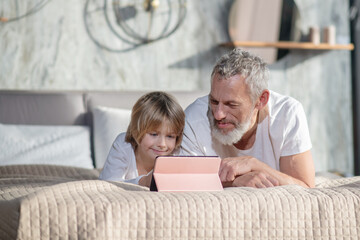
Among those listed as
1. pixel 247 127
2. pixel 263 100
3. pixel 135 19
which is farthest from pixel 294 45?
pixel 247 127

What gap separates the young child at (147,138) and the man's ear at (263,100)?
1.12 feet

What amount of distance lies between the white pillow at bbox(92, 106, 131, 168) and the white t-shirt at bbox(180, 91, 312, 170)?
73cm

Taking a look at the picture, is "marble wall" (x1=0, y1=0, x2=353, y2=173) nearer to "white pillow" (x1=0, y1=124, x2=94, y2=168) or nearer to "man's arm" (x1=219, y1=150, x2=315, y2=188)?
"white pillow" (x1=0, y1=124, x2=94, y2=168)

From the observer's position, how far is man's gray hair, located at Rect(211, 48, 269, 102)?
1.97 meters

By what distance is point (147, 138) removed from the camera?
2.17 m

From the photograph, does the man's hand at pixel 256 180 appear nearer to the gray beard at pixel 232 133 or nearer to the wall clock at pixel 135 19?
the gray beard at pixel 232 133

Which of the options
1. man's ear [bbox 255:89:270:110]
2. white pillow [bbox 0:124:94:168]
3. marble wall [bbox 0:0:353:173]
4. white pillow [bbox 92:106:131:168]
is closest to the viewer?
man's ear [bbox 255:89:270:110]

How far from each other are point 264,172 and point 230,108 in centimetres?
32

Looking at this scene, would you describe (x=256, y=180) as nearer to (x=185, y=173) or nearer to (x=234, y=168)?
(x=234, y=168)

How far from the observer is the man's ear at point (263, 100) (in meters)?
2.05

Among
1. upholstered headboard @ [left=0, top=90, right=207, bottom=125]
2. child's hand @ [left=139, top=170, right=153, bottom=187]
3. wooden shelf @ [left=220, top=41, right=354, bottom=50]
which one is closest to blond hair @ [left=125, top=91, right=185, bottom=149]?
child's hand @ [left=139, top=170, right=153, bottom=187]

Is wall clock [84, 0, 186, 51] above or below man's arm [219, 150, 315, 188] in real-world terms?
above

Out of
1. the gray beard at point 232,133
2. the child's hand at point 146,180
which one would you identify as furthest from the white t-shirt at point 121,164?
the gray beard at point 232,133

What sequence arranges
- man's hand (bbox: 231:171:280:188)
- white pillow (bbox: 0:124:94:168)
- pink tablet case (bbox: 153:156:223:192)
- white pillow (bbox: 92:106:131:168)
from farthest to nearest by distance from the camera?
1. white pillow (bbox: 92:106:131:168)
2. white pillow (bbox: 0:124:94:168)
3. man's hand (bbox: 231:171:280:188)
4. pink tablet case (bbox: 153:156:223:192)
